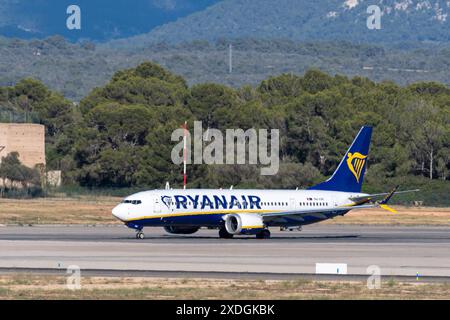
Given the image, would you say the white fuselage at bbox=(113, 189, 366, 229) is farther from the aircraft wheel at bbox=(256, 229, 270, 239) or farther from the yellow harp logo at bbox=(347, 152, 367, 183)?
the yellow harp logo at bbox=(347, 152, 367, 183)

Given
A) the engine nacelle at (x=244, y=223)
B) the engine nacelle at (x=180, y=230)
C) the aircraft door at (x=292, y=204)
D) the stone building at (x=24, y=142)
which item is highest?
the stone building at (x=24, y=142)

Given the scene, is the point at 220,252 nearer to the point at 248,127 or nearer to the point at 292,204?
the point at 292,204

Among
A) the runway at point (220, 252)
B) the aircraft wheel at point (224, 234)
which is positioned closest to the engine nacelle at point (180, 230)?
the runway at point (220, 252)

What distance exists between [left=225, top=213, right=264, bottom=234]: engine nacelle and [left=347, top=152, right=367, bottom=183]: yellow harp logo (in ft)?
29.4

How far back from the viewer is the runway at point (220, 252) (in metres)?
45.1

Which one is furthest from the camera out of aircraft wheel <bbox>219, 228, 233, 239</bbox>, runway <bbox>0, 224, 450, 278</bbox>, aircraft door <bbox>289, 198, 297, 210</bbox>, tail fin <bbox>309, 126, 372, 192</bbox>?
tail fin <bbox>309, 126, 372, 192</bbox>

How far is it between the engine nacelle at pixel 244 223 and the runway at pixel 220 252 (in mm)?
1022

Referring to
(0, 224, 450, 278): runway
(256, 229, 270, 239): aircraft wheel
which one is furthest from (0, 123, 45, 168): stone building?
(256, 229, 270, 239): aircraft wheel

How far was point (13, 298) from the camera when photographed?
109 ft

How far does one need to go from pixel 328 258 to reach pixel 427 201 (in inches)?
2622

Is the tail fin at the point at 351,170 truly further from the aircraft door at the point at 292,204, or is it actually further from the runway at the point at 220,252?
the aircraft door at the point at 292,204

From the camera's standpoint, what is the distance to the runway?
45.1 metres

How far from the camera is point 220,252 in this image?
2186 inches

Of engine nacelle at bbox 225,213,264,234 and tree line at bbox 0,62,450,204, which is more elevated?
tree line at bbox 0,62,450,204
